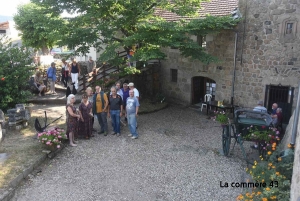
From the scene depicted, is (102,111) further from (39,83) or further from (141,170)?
(39,83)

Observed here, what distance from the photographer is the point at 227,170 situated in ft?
24.4

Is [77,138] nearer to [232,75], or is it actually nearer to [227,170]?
[227,170]

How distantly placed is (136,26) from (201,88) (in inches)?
204

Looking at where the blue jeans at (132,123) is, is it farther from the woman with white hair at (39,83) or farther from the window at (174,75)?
the woman with white hair at (39,83)

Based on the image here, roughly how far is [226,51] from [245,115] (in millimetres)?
4920

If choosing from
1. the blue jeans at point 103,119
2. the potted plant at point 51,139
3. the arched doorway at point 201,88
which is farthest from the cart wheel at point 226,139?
the arched doorway at point 201,88

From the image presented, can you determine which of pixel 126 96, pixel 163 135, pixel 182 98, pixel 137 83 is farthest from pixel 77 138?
pixel 182 98

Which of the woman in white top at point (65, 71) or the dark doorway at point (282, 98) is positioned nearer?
the dark doorway at point (282, 98)

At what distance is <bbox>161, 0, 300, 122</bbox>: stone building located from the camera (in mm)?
10883

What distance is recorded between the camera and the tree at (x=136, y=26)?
10.5 metres

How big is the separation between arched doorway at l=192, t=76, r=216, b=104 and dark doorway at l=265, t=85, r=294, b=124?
2791 mm

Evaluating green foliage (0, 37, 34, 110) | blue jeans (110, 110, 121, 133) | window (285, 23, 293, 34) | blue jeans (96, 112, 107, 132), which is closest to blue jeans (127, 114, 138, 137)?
blue jeans (110, 110, 121, 133)

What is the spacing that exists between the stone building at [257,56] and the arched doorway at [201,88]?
0.08m

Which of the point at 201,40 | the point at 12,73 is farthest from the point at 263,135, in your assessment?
the point at 12,73
